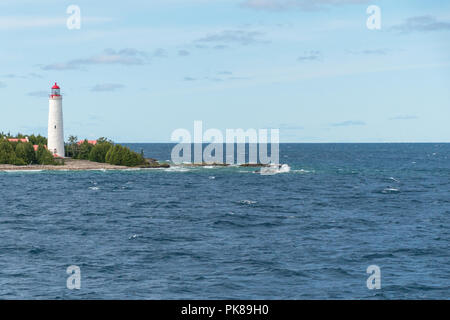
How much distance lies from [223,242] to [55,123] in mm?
93995

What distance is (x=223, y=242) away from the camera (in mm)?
43406

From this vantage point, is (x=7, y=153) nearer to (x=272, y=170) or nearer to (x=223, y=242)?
(x=272, y=170)

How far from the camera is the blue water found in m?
30.2

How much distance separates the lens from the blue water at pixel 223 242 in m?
30.2

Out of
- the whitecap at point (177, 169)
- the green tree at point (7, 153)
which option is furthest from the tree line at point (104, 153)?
the green tree at point (7, 153)

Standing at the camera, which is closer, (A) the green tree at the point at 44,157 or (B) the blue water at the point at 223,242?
(B) the blue water at the point at 223,242

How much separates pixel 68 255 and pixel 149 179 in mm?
71549

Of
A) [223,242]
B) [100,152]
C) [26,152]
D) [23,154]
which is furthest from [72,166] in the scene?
[223,242]

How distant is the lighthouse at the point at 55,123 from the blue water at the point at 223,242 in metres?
38.3

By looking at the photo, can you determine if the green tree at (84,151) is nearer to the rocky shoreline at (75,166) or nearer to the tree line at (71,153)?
the tree line at (71,153)

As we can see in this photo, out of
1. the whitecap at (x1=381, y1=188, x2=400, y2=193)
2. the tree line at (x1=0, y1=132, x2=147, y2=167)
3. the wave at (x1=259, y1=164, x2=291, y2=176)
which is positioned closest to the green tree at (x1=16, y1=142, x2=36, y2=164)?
the tree line at (x1=0, y1=132, x2=147, y2=167)

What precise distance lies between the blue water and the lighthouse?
38.3 metres
